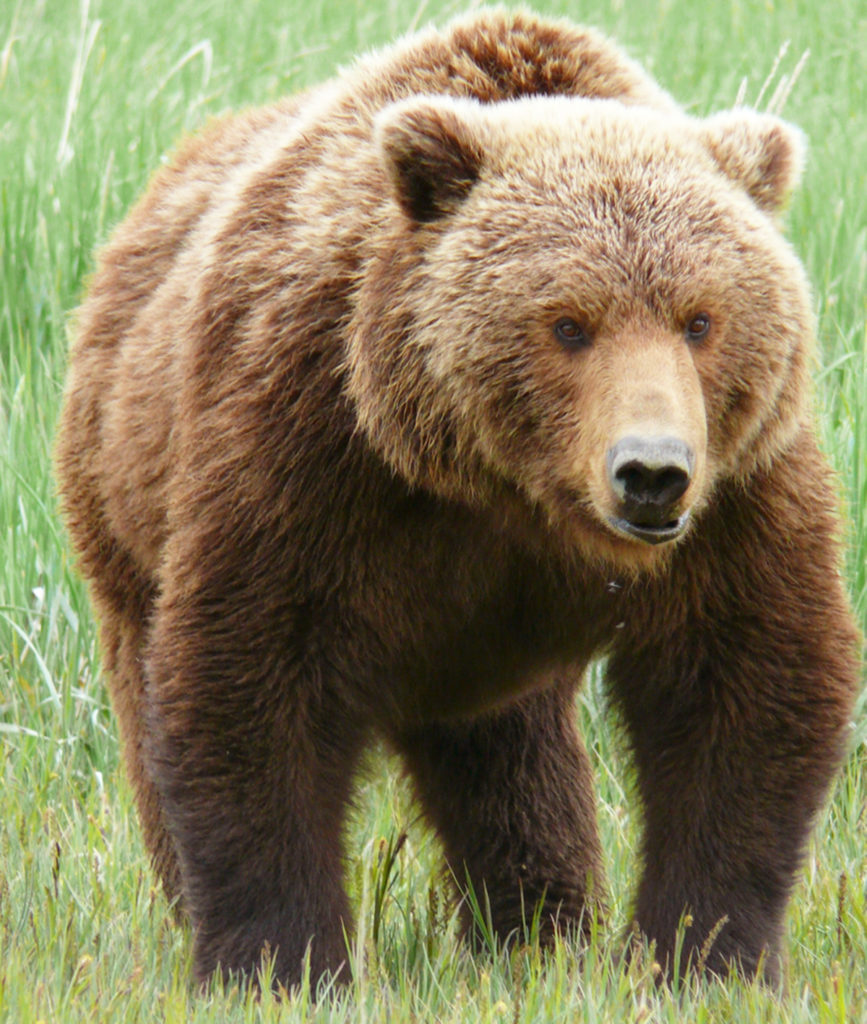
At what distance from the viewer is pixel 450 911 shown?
4.58 meters

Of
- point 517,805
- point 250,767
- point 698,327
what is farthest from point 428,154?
point 517,805

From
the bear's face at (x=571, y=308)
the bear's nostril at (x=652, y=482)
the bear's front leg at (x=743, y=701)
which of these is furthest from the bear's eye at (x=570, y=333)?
the bear's front leg at (x=743, y=701)

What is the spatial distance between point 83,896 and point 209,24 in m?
8.80

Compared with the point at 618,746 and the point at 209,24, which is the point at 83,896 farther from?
the point at 209,24

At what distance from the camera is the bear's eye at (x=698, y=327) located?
3291 millimetres

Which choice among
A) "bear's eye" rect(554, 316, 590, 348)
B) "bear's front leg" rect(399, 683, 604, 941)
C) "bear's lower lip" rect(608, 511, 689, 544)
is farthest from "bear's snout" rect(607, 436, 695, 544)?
"bear's front leg" rect(399, 683, 604, 941)

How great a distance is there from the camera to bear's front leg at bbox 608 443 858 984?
12.1 feet

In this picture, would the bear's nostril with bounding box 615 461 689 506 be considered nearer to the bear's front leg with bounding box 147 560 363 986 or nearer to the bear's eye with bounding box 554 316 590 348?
the bear's eye with bounding box 554 316 590 348

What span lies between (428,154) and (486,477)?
0.68 metres

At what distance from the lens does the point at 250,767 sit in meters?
3.68

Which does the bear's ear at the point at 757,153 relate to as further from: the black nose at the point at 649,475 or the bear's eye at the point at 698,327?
the black nose at the point at 649,475

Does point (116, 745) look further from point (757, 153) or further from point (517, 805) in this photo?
point (757, 153)

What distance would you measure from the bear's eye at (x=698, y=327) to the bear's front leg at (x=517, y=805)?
1.66 m

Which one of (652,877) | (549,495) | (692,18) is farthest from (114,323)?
(692,18)
